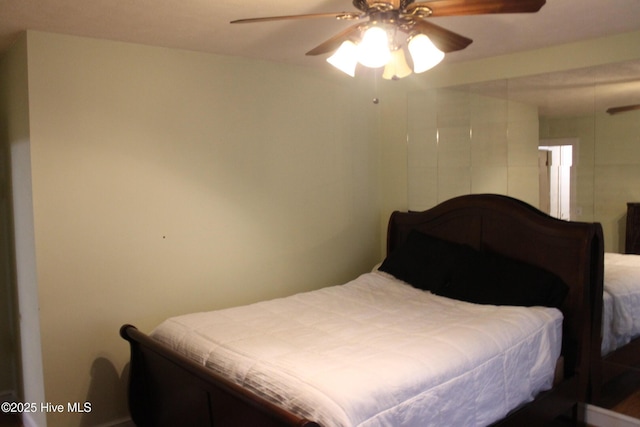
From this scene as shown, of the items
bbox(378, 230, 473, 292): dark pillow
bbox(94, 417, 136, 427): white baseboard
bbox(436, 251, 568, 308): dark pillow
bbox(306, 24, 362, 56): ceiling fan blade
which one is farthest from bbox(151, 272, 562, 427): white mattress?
bbox(306, 24, 362, 56): ceiling fan blade

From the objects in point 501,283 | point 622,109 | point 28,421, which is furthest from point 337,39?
point 28,421

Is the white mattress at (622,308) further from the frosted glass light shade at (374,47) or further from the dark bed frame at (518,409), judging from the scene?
the frosted glass light shade at (374,47)

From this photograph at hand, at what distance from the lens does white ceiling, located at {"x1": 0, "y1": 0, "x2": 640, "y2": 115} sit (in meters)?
2.38

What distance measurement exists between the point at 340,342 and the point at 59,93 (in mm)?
2050

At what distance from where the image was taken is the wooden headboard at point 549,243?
2.80m

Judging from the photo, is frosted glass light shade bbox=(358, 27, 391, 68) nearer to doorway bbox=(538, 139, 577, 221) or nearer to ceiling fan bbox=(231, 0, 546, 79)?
ceiling fan bbox=(231, 0, 546, 79)

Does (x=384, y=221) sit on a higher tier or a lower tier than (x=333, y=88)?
lower

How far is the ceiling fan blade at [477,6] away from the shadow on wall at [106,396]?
8.45 feet

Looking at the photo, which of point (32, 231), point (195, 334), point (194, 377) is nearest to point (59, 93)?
point (32, 231)

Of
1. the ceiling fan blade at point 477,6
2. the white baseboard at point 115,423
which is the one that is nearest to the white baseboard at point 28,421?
the white baseboard at point 115,423

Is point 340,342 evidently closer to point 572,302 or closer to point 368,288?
point 368,288

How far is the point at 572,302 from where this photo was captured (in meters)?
2.84

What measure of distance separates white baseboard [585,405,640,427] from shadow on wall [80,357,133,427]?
9.13 ft

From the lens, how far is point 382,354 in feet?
7.10
